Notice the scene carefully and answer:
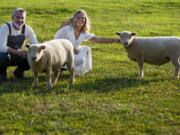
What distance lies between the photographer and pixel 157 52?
7891 millimetres

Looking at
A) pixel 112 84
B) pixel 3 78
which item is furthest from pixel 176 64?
pixel 3 78

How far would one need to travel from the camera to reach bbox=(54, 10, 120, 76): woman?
819 centimetres

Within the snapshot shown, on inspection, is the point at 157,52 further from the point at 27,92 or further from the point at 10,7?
the point at 10,7

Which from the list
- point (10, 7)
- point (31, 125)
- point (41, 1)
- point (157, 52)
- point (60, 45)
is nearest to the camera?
point (31, 125)

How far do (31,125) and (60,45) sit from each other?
258cm

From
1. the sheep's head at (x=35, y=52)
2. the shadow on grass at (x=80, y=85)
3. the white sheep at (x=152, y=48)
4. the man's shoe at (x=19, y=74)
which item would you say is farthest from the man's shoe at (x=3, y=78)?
the white sheep at (x=152, y=48)

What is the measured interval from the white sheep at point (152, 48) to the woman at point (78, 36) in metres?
0.46

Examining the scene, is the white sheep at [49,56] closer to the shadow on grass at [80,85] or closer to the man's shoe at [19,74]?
the shadow on grass at [80,85]

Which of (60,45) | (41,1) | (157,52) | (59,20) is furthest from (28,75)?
(41,1)

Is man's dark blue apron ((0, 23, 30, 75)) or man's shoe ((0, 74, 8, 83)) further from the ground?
man's dark blue apron ((0, 23, 30, 75))

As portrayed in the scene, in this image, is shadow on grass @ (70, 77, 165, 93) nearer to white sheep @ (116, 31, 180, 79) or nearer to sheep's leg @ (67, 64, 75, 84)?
sheep's leg @ (67, 64, 75, 84)

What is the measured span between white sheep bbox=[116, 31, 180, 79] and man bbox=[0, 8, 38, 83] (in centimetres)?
228

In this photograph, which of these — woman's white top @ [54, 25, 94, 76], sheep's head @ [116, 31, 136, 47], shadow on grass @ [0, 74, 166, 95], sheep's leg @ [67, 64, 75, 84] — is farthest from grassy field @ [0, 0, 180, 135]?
sheep's head @ [116, 31, 136, 47]

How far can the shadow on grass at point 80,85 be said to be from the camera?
686 centimetres
